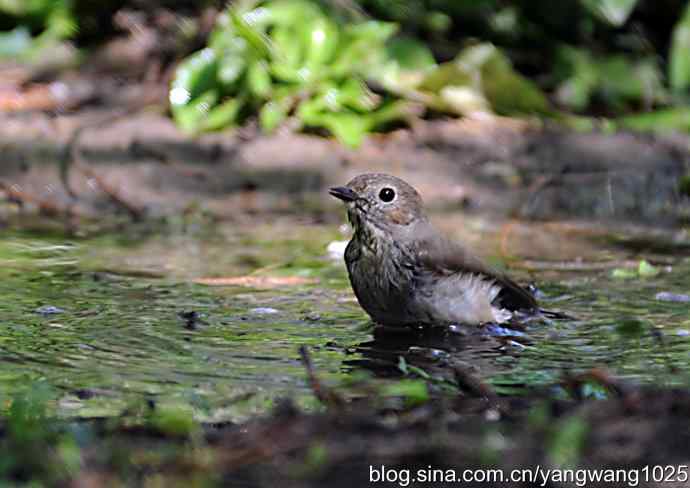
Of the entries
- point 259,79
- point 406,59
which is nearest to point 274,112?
point 259,79

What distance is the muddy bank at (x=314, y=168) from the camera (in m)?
7.61

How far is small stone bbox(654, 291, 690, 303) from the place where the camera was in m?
5.39

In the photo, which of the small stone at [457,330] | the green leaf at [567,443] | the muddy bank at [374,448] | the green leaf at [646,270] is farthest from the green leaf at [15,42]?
the green leaf at [567,443]

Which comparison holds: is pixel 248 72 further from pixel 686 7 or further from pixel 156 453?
pixel 156 453

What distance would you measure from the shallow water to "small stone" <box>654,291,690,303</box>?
41mm

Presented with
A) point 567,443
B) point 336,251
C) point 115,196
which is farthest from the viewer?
point 115,196

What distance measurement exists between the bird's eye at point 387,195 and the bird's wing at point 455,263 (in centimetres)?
21

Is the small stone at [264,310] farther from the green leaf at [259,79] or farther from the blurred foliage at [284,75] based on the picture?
the green leaf at [259,79]

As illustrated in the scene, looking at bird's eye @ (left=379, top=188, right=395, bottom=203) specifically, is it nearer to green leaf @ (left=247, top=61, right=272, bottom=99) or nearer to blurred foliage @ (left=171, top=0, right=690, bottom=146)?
blurred foliage @ (left=171, top=0, right=690, bottom=146)

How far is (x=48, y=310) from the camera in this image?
5004 millimetres

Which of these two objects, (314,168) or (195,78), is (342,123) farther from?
(195,78)

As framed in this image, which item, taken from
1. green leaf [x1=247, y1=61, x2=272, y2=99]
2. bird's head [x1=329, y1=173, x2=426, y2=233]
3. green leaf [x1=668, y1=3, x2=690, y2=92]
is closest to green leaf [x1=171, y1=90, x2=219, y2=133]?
green leaf [x1=247, y1=61, x2=272, y2=99]

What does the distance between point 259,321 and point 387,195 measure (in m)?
0.79

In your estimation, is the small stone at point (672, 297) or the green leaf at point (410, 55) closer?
the small stone at point (672, 297)
